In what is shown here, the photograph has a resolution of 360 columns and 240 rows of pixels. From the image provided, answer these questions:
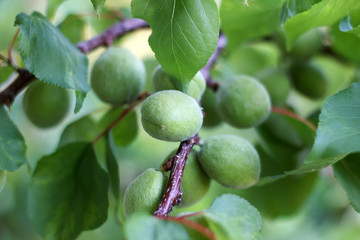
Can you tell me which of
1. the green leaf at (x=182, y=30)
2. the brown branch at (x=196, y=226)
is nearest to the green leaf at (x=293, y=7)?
the green leaf at (x=182, y=30)

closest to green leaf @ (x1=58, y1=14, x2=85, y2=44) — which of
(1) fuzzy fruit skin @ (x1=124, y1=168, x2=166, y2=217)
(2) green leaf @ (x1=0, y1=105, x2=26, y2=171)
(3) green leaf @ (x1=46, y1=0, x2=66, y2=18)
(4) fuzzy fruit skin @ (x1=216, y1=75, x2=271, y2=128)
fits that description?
(3) green leaf @ (x1=46, y1=0, x2=66, y2=18)

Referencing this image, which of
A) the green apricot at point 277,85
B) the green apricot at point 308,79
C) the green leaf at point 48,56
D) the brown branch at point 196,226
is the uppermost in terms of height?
the green leaf at point 48,56

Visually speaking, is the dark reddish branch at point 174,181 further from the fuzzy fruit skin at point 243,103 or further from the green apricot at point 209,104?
the green apricot at point 209,104

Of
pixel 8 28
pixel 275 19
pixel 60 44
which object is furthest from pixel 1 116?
pixel 8 28

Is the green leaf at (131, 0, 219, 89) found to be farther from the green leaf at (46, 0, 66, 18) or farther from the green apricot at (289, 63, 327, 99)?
the green apricot at (289, 63, 327, 99)

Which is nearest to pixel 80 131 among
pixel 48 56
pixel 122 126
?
pixel 122 126
